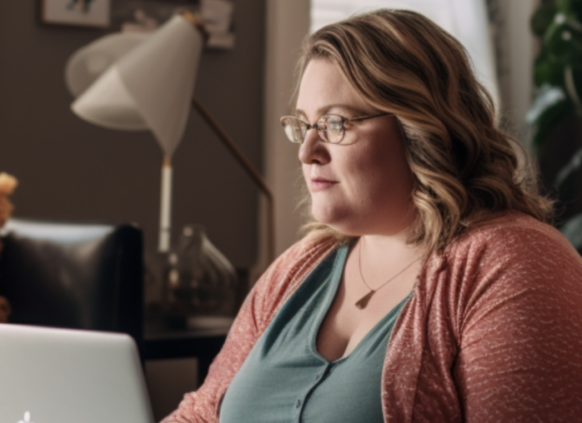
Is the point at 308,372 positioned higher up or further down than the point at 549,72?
further down

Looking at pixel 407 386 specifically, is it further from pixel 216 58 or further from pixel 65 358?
pixel 216 58

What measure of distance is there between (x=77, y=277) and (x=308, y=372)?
0.74 metres

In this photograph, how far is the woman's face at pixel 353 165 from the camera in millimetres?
1090

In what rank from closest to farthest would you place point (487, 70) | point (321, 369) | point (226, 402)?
point (321, 369), point (226, 402), point (487, 70)

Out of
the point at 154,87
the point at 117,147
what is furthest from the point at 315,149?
the point at 117,147

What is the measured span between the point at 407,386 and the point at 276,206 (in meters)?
1.72

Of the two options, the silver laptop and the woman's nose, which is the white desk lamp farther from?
the silver laptop

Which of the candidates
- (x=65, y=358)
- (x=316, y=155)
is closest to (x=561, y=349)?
(x=316, y=155)

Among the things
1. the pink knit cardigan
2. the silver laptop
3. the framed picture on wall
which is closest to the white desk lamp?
the framed picture on wall

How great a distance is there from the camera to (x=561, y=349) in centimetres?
88

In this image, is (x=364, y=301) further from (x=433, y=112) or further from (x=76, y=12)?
(x=76, y=12)

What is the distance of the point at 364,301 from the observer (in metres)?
1.14

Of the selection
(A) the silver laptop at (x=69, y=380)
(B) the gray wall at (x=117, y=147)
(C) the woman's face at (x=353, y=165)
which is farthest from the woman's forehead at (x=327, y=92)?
(B) the gray wall at (x=117, y=147)

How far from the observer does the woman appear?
0.91m
